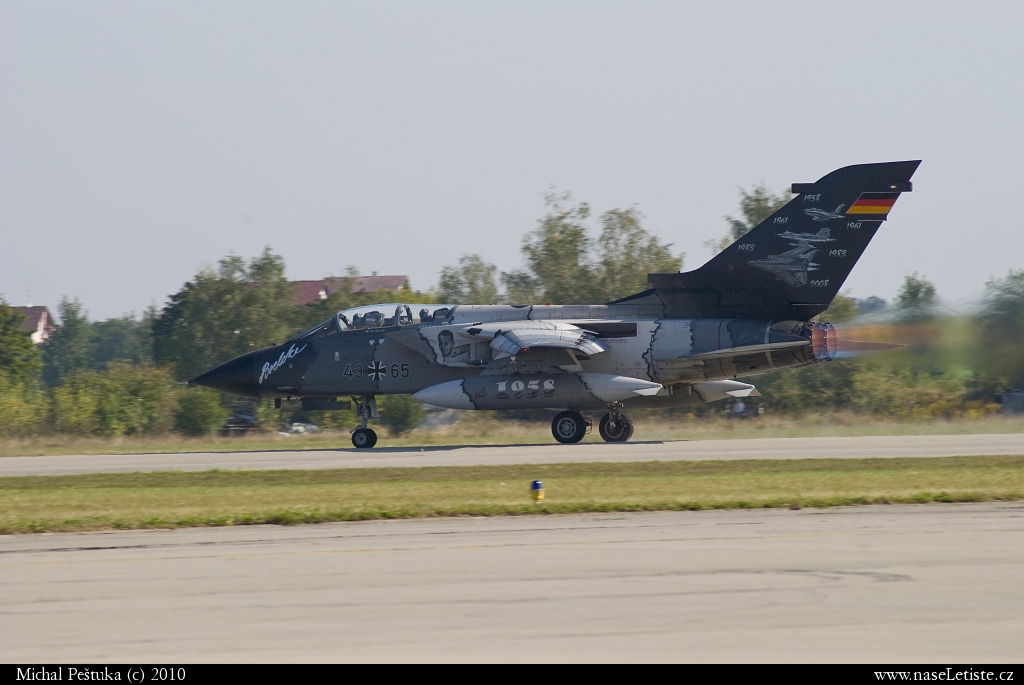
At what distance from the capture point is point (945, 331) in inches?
1052

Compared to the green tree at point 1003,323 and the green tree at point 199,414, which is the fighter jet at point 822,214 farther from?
the green tree at point 199,414

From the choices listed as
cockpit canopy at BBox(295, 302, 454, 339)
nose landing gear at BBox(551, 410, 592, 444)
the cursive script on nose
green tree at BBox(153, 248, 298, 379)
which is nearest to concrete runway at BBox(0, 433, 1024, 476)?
nose landing gear at BBox(551, 410, 592, 444)

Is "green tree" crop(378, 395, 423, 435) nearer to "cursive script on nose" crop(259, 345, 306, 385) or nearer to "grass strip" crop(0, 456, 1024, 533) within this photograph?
"cursive script on nose" crop(259, 345, 306, 385)

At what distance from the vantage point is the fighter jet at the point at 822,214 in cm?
2556

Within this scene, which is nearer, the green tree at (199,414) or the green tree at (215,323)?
the green tree at (199,414)

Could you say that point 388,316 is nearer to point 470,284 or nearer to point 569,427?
point 569,427

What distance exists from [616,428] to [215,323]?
1109 inches

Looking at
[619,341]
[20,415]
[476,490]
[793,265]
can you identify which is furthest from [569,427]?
[20,415]

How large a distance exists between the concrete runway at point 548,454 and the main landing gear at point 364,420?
1298 millimetres

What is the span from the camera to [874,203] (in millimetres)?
25406

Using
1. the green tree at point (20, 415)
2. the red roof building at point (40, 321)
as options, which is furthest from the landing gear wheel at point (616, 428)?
the red roof building at point (40, 321)

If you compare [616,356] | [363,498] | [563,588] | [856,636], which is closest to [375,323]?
[616,356]

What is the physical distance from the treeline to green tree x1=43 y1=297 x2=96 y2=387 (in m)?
40.3
